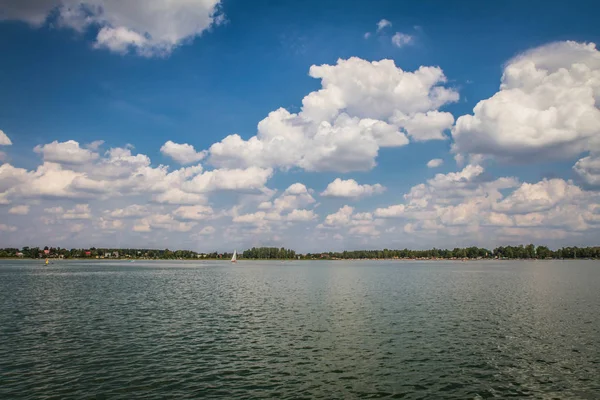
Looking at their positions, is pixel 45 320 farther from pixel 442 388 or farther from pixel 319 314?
pixel 442 388

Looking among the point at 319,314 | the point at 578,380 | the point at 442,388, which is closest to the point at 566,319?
the point at 578,380

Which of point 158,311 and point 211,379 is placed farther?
point 158,311

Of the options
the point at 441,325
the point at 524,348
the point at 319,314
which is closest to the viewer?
A: the point at 524,348

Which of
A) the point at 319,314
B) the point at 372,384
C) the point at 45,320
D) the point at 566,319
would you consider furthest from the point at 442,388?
the point at 45,320

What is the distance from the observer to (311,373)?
32.1 meters

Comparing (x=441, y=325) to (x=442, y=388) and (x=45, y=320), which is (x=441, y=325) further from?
(x=45, y=320)

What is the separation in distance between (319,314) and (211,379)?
105 feet

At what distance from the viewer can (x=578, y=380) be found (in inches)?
1211

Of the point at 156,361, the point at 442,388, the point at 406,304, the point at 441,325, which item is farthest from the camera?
the point at 406,304

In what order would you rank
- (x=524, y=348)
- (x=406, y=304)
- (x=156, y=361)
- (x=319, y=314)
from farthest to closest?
(x=406, y=304)
(x=319, y=314)
(x=524, y=348)
(x=156, y=361)

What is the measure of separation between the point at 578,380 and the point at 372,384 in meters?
16.1

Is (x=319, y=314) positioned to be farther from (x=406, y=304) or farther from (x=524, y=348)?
(x=524, y=348)

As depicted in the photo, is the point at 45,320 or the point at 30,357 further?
the point at 45,320

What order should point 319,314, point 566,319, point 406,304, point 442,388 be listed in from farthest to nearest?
1. point 406,304
2. point 319,314
3. point 566,319
4. point 442,388
